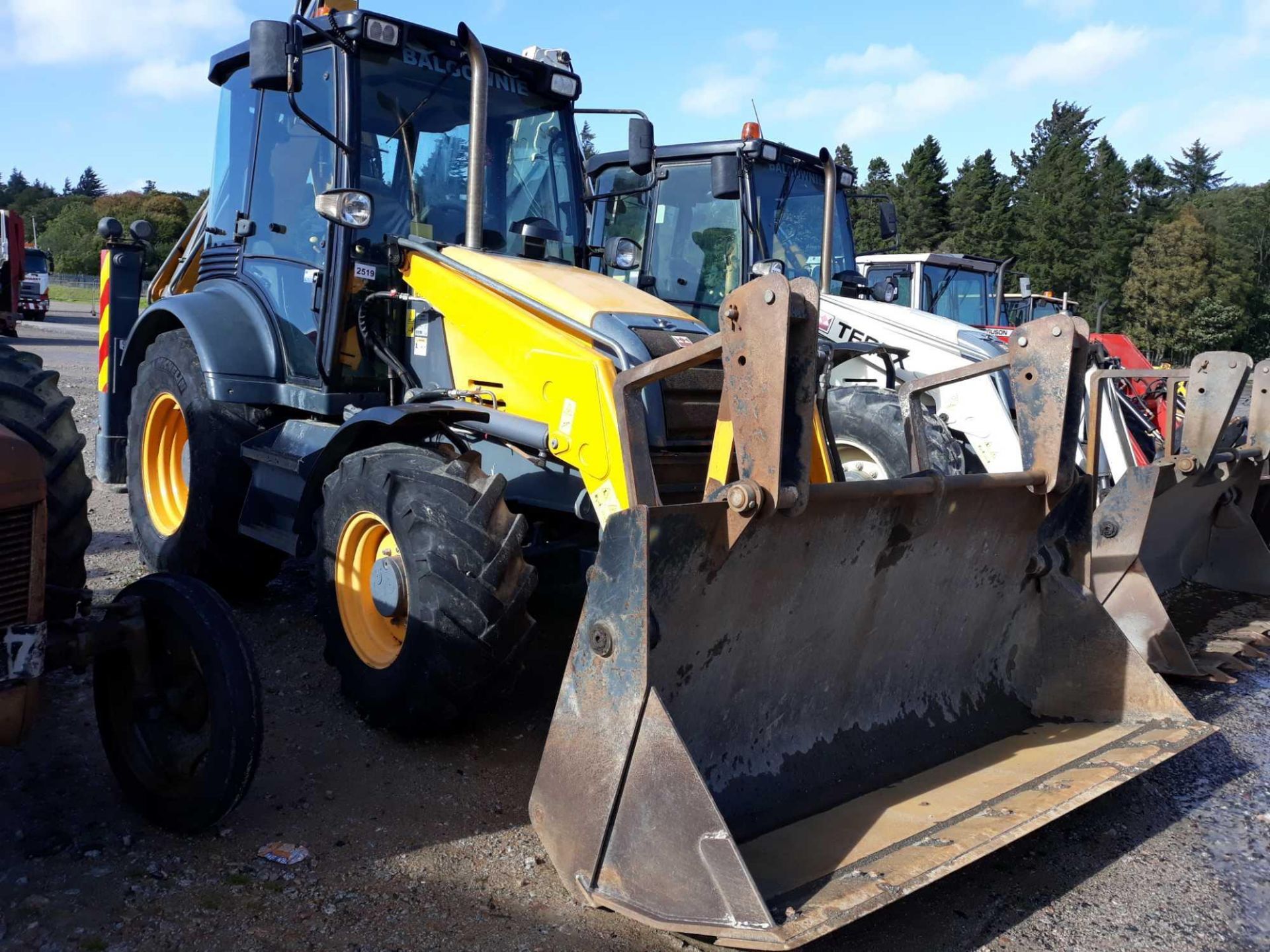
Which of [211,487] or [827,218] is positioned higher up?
[827,218]

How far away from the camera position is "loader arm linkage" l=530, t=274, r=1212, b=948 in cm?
269

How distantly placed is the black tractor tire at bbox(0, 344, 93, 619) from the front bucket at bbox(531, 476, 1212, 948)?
1968mm

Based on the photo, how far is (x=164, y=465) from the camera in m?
5.96

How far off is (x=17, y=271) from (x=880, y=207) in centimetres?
934

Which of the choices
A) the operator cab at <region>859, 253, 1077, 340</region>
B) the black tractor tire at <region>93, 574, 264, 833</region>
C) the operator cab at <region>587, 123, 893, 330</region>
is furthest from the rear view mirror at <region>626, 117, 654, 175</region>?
the operator cab at <region>859, 253, 1077, 340</region>

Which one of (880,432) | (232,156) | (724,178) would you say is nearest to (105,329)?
(232,156)

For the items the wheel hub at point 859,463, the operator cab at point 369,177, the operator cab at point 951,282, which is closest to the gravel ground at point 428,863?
the operator cab at point 369,177

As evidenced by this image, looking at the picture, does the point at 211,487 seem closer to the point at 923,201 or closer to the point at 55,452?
the point at 55,452

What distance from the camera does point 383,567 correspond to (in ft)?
12.9

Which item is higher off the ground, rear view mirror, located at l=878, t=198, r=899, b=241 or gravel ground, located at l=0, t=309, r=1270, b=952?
rear view mirror, located at l=878, t=198, r=899, b=241

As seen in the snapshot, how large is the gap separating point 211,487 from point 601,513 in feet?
8.00

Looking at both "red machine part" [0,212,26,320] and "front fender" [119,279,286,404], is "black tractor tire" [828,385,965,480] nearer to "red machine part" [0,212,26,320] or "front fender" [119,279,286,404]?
"front fender" [119,279,286,404]

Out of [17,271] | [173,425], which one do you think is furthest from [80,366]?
[173,425]

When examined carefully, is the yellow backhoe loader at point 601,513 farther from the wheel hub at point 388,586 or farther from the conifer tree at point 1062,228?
the conifer tree at point 1062,228
